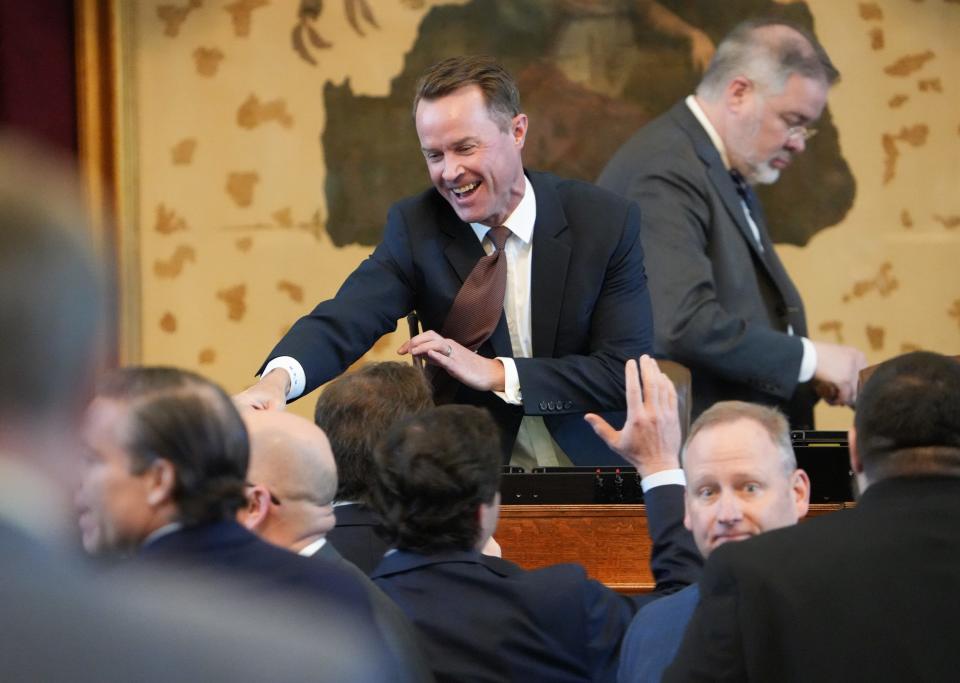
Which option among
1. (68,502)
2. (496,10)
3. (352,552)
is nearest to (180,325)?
(496,10)

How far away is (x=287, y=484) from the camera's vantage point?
8.18ft

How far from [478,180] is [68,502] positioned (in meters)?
2.65

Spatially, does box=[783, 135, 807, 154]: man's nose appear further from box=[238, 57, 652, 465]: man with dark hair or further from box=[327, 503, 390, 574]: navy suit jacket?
box=[327, 503, 390, 574]: navy suit jacket

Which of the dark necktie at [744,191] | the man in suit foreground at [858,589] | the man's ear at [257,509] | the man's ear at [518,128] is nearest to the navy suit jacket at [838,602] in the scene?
the man in suit foreground at [858,589]

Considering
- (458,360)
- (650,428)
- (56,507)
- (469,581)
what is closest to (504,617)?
(469,581)

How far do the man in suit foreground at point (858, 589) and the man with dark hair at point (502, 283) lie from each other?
63.5 inches

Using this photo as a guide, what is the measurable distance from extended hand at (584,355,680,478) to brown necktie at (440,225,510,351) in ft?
2.96

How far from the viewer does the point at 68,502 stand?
46.5 inches

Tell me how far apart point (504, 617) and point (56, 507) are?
141 centimetres

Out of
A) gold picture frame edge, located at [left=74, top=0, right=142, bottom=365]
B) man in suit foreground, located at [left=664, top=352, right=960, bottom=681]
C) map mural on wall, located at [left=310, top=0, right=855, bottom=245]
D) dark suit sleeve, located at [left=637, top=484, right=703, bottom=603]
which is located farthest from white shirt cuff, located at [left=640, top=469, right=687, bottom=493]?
gold picture frame edge, located at [left=74, top=0, right=142, bottom=365]

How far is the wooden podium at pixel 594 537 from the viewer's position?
141 inches

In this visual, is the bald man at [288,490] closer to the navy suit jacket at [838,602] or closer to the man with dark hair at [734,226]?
the navy suit jacket at [838,602]

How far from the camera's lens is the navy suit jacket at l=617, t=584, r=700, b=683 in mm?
2461

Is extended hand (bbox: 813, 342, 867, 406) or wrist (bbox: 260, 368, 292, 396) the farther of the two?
extended hand (bbox: 813, 342, 867, 406)
